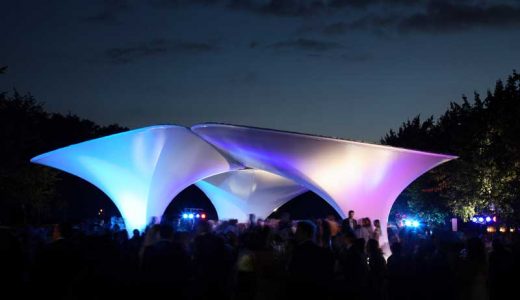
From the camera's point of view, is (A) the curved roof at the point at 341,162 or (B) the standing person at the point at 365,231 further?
(A) the curved roof at the point at 341,162

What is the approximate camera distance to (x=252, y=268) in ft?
25.2

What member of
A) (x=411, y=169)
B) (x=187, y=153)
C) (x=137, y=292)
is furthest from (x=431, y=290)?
(x=187, y=153)

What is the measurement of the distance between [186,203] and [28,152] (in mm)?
18009

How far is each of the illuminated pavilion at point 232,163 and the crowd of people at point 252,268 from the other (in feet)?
35.6

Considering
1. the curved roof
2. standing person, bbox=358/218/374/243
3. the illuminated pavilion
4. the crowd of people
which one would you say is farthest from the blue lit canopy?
the crowd of people

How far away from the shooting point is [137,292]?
23.1 feet

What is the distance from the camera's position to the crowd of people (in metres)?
6.36

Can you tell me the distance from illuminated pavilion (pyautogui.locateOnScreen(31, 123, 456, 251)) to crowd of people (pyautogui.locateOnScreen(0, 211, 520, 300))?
10.8m

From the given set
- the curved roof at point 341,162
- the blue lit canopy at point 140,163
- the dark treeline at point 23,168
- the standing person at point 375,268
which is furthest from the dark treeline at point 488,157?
the dark treeline at point 23,168

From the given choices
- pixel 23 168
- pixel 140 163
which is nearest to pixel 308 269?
pixel 140 163

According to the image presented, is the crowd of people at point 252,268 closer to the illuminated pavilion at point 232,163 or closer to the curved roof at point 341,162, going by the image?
the curved roof at point 341,162

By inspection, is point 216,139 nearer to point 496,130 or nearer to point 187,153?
point 187,153

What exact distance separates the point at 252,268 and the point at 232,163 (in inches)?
878

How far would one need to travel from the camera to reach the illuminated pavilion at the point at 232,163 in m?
20.3
